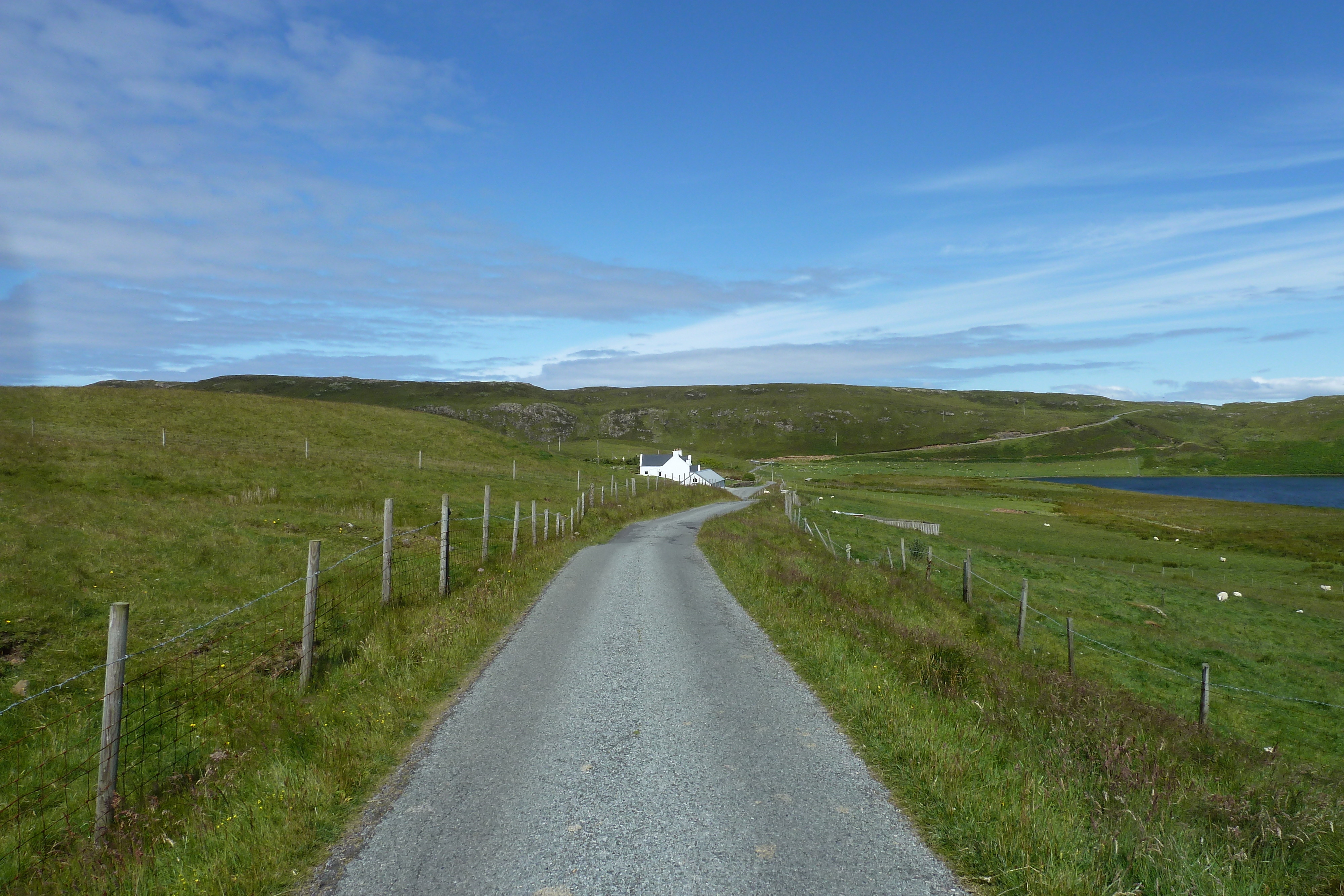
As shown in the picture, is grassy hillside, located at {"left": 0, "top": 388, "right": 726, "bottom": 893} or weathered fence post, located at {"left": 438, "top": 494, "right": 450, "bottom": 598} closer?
grassy hillside, located at {"left": 0, "top": 388, "right": 726, "bottom": 893}

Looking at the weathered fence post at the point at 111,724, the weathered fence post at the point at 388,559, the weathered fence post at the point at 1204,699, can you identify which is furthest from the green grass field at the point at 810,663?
the weathered fence post at the point at 1204,699

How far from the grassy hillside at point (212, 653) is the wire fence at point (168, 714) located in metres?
0.04

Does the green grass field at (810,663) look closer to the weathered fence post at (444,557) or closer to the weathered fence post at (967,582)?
the weathered fence post at (444,557)

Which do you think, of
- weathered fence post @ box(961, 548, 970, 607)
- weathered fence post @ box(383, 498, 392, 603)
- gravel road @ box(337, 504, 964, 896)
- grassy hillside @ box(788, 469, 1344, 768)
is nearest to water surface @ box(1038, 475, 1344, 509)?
grassy hillside @ box(788, 469, 1344, 768)

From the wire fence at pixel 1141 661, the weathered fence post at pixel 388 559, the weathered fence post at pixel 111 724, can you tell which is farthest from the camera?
the wire fence at pixel 1141 661

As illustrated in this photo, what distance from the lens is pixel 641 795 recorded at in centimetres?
690

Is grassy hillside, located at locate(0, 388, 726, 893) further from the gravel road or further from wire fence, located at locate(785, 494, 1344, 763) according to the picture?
wire fence, located at locate(785, 494, 1344, 763)

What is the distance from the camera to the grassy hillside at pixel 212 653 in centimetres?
630

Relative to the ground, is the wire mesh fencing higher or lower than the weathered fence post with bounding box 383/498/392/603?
lower

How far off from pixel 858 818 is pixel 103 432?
65.1 m

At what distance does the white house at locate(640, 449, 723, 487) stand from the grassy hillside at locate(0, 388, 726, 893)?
264 ft

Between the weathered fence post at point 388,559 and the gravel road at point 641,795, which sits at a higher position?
the weathered fence post at point 388,559

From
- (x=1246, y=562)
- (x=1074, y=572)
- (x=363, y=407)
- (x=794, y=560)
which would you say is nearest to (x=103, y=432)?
(x=363, y=407)

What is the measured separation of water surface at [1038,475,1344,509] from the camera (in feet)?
427
